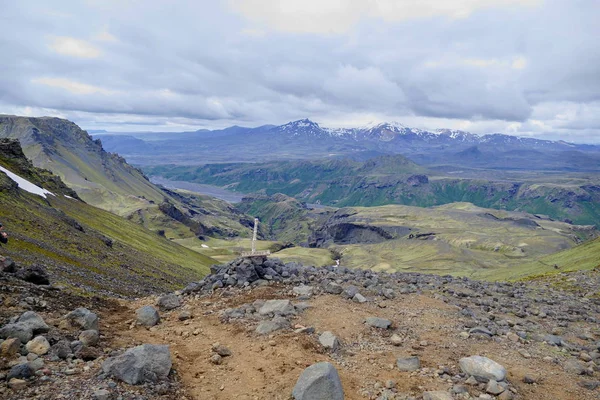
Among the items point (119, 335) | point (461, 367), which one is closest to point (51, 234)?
point (119, 335)

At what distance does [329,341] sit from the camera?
806 inches

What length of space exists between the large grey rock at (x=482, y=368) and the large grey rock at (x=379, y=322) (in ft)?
17.2

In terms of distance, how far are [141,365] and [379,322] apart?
13510 millimetres

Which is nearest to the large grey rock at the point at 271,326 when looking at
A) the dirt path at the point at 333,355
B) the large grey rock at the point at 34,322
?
the dirt path at the point at 333,355

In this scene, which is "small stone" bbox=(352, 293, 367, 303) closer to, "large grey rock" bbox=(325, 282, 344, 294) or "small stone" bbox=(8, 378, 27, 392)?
"large grey rock" bbox=(325, 282, 344, 294)

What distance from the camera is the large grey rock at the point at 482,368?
17.7 meters

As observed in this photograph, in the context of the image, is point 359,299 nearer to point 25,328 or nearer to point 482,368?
point 482,368

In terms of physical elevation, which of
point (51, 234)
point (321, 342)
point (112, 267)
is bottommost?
point (112, 267)

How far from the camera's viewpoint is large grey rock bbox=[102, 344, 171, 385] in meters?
15.1

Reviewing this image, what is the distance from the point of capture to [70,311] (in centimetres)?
2064

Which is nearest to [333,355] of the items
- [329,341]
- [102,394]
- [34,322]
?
→ [329,341]

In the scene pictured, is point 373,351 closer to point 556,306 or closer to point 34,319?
point 34,319

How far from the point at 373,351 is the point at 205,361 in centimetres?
834

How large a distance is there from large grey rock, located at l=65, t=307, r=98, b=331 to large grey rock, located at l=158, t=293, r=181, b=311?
639cm
